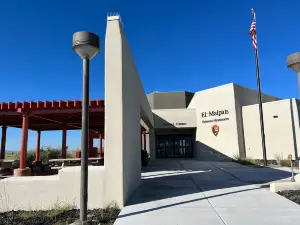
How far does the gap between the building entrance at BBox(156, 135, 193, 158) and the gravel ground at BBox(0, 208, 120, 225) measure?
2338 cm

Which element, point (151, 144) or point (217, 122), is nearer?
point (217, 122)

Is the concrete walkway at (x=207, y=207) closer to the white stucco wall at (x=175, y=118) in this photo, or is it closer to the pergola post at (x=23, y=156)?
the pergola post at (x=23, y=156)

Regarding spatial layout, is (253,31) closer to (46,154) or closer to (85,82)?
(85,82)

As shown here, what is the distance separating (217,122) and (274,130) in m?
5.01

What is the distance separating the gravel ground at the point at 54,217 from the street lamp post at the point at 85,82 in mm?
486

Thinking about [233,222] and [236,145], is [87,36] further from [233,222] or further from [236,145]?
[236,145]

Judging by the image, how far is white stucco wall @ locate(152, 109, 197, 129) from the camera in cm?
2692

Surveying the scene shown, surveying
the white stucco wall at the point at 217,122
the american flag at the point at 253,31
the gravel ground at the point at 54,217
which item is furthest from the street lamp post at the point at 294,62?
the white stucco wall at the point at 217,122

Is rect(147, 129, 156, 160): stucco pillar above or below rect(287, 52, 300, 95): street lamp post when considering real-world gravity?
below

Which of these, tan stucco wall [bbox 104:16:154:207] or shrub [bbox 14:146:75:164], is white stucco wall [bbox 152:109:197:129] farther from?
tan stucco wall [bbox 104:16:154:207]

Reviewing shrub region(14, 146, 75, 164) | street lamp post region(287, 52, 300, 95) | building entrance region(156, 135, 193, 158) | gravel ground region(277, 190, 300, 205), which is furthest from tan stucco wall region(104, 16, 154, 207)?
building entrance region(156, 135, 193, 158)

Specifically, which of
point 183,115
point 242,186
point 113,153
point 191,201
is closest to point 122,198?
point 113,153

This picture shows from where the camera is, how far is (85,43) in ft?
18.3

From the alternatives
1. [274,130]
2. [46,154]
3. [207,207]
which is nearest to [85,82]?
[207,207]
